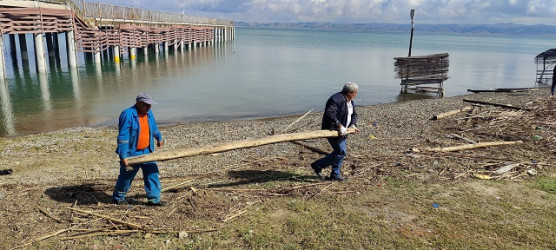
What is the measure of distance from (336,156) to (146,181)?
3490mm

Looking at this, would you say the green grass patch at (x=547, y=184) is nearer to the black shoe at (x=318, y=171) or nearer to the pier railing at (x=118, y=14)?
the black shoe at (x=318, y=171)

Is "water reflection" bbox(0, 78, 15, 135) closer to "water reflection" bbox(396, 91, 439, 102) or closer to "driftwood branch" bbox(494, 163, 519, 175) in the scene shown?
"driftwood branch" bbox(494, 163, 519, 175)

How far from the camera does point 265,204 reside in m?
6.72

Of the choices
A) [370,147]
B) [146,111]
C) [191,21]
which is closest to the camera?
[146,111]

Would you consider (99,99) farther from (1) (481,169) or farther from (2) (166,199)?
(1) (481,169)

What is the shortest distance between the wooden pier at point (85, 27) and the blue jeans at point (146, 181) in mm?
24336

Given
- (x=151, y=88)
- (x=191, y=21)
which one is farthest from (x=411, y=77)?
(x=191, y=21)

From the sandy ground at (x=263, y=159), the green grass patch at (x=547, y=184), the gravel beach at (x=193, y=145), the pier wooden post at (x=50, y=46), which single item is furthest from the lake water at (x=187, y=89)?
the green grass patch at (x=547, y=184)

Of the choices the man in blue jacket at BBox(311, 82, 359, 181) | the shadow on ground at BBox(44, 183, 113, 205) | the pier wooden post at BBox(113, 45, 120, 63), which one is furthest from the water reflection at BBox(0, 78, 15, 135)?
the pier wooden post at BBox(113, 45, 120, 63)

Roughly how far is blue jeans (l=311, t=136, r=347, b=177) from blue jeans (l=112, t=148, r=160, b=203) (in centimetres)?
309

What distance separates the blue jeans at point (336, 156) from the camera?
7.41m

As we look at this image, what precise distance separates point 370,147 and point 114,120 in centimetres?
1182

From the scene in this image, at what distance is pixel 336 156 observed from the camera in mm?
7570

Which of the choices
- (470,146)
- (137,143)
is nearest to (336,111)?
(137,143)
